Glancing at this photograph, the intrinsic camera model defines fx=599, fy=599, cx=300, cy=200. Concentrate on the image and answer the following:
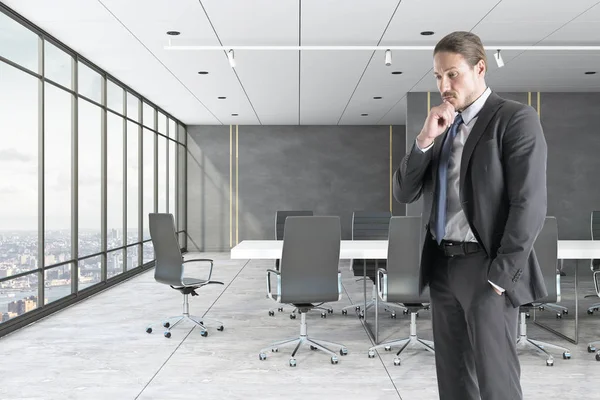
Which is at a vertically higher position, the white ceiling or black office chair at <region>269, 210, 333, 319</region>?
the white ceiling

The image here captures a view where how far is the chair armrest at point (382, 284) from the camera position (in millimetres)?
4223

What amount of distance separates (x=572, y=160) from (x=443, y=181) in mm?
8486

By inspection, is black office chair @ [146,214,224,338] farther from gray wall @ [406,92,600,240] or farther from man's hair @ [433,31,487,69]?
gray wall @ [406,92,600,240]

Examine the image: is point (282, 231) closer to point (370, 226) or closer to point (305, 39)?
point (370, 226)

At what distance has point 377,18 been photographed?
222 inches

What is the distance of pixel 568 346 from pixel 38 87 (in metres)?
5.28

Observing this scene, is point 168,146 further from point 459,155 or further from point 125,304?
point 459,155

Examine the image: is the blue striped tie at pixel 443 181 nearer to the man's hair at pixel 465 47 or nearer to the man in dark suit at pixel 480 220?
the man in dark suit at pixel 480 220

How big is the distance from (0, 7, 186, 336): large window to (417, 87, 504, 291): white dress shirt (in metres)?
4.49

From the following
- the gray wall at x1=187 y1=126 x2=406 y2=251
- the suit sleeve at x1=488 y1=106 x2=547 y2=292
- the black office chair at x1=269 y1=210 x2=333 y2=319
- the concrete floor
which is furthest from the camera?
the gray wall at x1=187 y1=126 x2=406 y2=251

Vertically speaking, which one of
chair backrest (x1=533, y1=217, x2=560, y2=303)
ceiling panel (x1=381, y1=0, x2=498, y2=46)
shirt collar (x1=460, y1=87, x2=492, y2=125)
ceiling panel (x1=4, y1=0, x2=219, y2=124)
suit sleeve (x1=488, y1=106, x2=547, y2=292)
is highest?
ceiling panel (x1=4, y1=0, x2=219, y2=124)

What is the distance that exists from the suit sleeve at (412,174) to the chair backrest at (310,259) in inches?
82.7

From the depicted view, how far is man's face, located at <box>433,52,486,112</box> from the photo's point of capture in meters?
1.65

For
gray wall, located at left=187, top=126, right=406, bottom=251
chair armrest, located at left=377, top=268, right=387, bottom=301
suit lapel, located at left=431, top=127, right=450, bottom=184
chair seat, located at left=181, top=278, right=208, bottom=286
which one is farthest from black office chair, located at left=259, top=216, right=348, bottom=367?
gray wall, located at left=187, top=126, right=406, bottom=251
